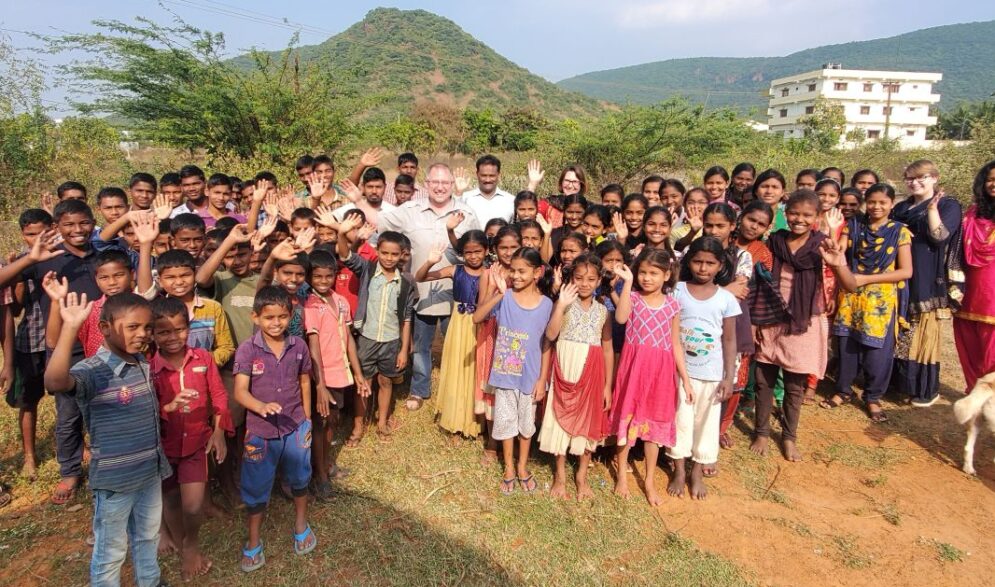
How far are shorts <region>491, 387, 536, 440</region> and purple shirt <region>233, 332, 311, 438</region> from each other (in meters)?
1.24

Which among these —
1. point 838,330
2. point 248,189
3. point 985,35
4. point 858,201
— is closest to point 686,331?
point 838,330

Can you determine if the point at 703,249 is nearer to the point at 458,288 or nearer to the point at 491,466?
the point at 458,288

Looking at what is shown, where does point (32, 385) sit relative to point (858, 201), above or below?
below

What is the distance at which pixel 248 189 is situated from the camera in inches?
217

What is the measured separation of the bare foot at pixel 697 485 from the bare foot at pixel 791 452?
93cm

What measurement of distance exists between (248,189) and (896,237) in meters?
6.20

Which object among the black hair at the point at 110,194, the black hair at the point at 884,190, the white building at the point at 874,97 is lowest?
the black hair at the point at 110,194

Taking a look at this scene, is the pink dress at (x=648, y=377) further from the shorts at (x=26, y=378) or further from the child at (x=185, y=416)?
the shorts at (x=26, y=378)

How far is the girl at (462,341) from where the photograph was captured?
12.1ft

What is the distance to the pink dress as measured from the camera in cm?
311

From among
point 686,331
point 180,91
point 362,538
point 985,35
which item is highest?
point 985,35

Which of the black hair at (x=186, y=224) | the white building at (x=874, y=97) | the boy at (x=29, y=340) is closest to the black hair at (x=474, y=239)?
the black hair at (x=186, y=224)

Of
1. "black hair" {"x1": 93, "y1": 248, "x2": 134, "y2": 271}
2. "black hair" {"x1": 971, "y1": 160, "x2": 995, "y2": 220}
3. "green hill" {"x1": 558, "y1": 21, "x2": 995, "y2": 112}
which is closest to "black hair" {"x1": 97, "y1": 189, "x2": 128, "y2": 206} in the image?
"black hair" {"x1": 93, "y1": 248, "x2": 134, "y2": 271}

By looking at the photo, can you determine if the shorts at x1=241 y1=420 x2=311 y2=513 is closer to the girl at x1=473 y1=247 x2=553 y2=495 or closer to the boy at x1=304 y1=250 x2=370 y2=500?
the boy at x1=304 y1=250 x2=370 y2=500
